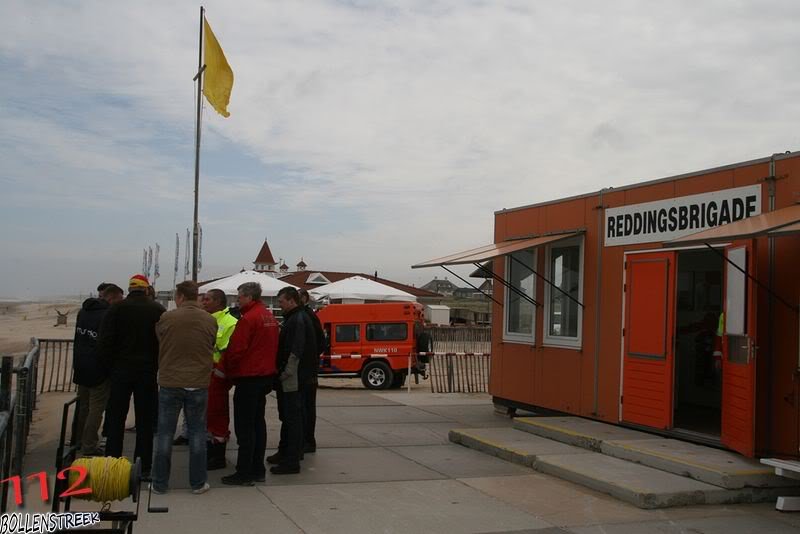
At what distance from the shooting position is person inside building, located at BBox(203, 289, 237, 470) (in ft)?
26.0

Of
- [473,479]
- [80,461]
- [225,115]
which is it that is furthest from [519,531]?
[225,115]

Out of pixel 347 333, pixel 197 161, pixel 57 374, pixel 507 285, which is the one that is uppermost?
pixel 197 161

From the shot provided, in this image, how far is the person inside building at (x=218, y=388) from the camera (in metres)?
7.93

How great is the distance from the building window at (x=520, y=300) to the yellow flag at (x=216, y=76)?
24.7ft

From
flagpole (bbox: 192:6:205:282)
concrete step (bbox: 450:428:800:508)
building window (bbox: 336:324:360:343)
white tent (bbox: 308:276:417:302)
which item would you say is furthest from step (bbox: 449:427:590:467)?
white tent (bbox: 308:276:417:302)

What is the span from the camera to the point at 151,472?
276 inches

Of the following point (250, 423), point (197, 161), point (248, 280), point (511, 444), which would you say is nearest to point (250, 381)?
point (250, 423)

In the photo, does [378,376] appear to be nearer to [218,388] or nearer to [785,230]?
[218,388]

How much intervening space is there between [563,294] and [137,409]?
626 centimetres

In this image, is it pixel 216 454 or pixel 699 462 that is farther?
pixel 216 454

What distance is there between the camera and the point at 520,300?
12.5 m

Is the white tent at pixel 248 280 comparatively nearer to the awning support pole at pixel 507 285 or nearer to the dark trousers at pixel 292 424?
the awning support pole at pixel 507 285

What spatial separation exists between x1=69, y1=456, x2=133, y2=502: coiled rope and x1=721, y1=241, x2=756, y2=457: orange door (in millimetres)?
5896

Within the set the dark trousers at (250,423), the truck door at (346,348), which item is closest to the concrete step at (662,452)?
the dark trousers at (250,423)
